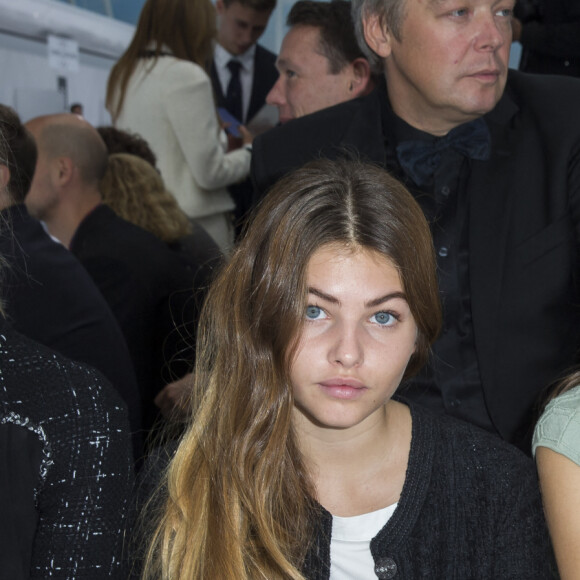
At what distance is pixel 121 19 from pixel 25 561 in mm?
3240

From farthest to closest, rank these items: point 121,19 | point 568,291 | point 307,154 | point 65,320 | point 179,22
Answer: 1. point 121,19
2. point 179,22
3. point 65,320
4. point 307,154
5. point 568,291

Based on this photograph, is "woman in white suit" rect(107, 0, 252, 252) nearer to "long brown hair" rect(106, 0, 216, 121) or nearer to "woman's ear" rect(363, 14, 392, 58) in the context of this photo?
"long brown hair" rect(106, 0, 216, 121)

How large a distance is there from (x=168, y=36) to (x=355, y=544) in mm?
2499

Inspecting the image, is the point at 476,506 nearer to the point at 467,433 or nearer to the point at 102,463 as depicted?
the point at 467,433

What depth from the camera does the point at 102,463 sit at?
1.45 m

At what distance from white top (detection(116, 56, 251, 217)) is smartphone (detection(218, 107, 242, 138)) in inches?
6.2

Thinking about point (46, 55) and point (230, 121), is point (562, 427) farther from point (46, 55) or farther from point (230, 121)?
point (46, 55)

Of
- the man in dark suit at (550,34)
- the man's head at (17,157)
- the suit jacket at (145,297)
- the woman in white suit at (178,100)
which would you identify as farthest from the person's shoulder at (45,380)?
the woman in white suit at (178,100)

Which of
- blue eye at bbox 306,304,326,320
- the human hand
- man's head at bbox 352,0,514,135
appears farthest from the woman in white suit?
blue eye at bbox 306,304,326,320

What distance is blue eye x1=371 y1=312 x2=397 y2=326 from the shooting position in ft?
4.92

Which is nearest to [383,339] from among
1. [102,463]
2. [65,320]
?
[102,463]

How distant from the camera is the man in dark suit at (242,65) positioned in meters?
3.93

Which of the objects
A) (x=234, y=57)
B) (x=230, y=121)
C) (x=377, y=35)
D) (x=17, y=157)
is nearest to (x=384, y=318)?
(x=377, y=35)

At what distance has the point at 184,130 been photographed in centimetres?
360
